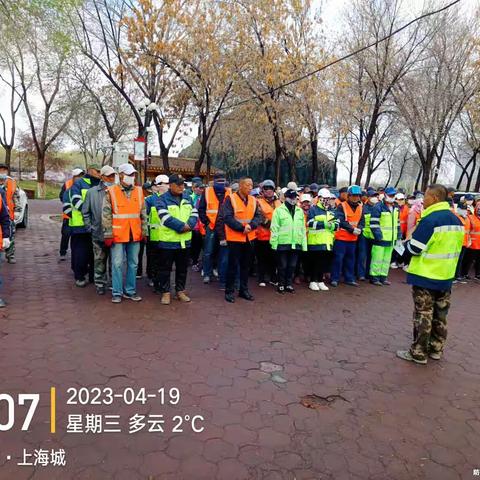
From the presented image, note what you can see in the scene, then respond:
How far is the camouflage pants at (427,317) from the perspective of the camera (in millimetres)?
4520

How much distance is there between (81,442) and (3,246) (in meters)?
3.59

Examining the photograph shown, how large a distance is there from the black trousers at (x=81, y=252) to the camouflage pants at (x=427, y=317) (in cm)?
503

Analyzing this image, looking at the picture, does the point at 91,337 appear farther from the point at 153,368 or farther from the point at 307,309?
the point at 307,309

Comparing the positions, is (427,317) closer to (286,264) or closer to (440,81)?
(286,264)

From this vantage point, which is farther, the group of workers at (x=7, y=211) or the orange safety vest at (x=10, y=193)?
the orange safety vest at (x=10, y=193)

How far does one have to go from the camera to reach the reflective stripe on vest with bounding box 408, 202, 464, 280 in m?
4.35

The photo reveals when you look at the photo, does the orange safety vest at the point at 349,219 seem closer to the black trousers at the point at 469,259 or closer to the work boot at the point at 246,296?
the work boot at the point at 246,296

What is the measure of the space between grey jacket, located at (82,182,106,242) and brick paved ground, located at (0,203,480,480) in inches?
40.6

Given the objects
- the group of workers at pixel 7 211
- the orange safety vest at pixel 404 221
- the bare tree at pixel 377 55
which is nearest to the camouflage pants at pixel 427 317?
the group of workers at pixel 7 211

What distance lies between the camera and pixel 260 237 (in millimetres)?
7617

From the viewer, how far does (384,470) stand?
9.33 ft

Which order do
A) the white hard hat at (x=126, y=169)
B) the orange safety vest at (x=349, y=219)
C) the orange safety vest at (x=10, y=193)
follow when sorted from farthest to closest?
1. the orange safety vest at (x=349, y=219)
2. the orange safety vest at (x=10, y=193)
3. the white hard hat at (x=126, y=169)

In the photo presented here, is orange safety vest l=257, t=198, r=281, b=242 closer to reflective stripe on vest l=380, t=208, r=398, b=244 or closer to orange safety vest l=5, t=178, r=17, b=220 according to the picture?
reflective stripe on vest l=380, t=208, r=398, b=244

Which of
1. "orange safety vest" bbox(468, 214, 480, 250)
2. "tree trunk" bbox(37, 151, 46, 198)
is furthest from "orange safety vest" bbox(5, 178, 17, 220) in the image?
"tree trunk" bbox(37, 151, 46, 198)
